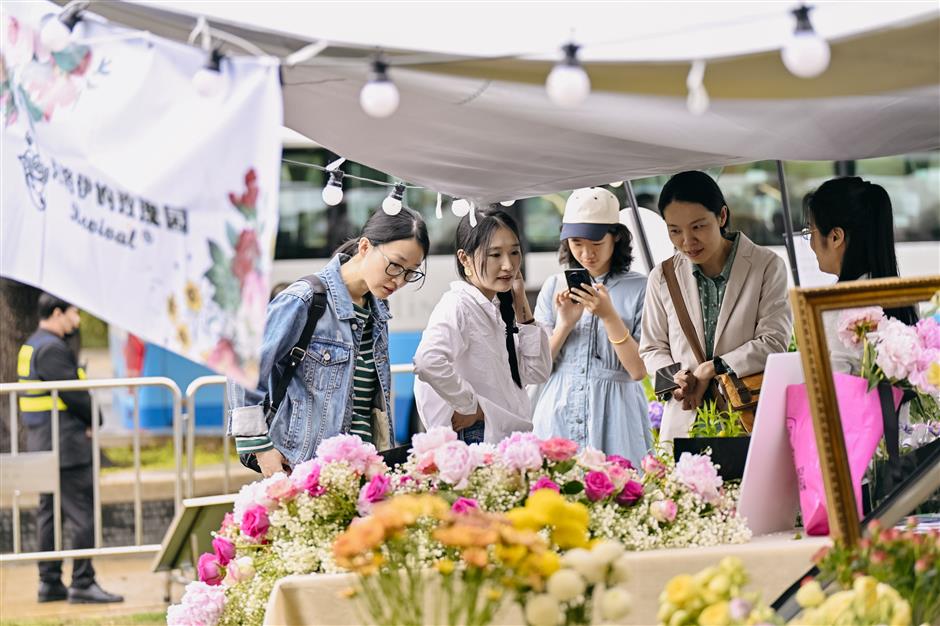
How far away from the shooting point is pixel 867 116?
10.4 ft

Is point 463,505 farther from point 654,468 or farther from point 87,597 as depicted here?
point 87,597

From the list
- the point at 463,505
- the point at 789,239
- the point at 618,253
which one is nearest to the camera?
the point at 463,505

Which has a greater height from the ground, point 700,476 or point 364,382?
point 364,382

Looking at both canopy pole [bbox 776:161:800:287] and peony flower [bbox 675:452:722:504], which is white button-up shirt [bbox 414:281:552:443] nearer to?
canopy pole [bbox 776:161:800:287]

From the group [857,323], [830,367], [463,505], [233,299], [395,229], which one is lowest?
[463,505]

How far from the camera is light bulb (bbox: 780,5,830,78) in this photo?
2244mm

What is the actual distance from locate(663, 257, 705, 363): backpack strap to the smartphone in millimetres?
480

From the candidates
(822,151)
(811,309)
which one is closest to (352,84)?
(811,309)

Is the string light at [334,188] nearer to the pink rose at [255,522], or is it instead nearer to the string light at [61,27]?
the pink rose at [255,522]

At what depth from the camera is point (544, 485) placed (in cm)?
305

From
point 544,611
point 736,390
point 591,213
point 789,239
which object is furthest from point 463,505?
point 789,239

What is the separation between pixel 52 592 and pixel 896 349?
19.1 feet

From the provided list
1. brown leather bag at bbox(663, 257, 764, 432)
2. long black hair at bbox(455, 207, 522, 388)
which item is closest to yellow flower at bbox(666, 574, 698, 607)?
brown leather bag at bbox(663, 257, 764, 432)

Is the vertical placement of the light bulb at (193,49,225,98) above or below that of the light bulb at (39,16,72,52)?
below
